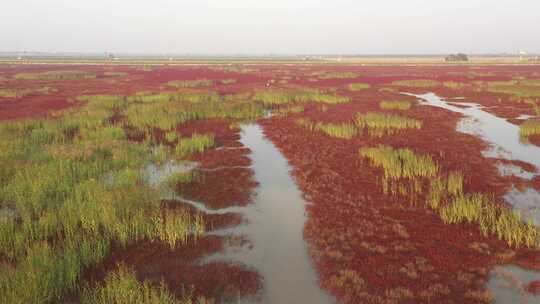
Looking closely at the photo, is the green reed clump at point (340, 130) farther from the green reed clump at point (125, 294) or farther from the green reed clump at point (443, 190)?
the green reed clump at point (125, 294)

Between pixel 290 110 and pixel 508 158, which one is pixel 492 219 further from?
pixel 290 110

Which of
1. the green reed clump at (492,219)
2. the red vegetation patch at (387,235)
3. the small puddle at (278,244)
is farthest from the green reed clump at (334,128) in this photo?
the green reed clump at (492,219)

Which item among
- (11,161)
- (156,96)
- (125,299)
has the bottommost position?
(125,299)

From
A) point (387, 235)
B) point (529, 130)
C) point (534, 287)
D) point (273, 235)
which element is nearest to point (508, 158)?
point (529, 130)

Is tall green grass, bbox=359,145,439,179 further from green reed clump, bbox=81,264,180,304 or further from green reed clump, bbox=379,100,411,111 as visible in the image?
green reed clump, bbox=379,100,411,111

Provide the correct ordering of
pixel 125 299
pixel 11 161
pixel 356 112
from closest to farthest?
pixel 125 299 < pixel 11 161 < pixel 356 112

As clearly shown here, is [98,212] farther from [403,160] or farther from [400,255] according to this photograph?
[403,160]

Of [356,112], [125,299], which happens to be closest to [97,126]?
[125,299]
